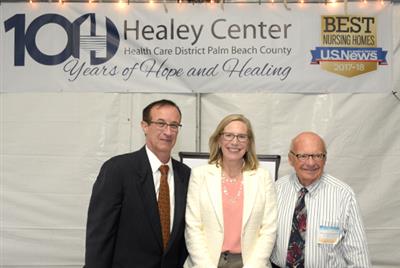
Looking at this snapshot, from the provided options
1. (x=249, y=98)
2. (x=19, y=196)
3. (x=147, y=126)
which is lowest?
(x=19, y=196)

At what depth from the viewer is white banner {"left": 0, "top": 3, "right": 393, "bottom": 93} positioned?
3562 millimetres

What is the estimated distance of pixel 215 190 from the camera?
7.02 ft

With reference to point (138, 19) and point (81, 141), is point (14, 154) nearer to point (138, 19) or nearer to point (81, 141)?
point (81, 141)

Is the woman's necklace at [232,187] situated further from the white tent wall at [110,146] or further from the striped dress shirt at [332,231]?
the white tent wall at [110,146]

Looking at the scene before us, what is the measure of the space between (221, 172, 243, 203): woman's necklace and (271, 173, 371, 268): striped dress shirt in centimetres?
30

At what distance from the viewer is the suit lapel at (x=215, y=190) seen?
6.83ft

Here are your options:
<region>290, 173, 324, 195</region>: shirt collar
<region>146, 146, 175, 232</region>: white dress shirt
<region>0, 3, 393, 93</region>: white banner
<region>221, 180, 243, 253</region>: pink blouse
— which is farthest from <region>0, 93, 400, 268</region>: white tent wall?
<region>221, 180, 243, 253</region>: pink blouse

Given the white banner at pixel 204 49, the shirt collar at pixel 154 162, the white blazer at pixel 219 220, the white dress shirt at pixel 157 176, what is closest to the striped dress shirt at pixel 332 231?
the white blazer at pixel 219 220

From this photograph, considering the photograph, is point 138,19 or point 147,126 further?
Answer: point 138,19

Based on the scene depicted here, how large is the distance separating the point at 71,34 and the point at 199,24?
1.09 meters

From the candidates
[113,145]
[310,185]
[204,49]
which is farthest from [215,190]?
[204,49]

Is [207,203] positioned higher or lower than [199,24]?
lower

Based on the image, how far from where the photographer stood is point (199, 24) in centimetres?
358

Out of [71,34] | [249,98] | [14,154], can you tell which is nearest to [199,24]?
[249,98]
